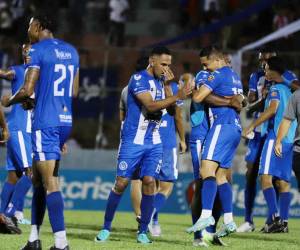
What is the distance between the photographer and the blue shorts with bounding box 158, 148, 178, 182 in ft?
46.2

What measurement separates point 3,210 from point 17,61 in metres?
7.53

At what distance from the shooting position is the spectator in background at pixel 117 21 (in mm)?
24047

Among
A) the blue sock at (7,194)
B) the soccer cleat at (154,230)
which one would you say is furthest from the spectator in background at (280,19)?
the blue sock at (7,194)

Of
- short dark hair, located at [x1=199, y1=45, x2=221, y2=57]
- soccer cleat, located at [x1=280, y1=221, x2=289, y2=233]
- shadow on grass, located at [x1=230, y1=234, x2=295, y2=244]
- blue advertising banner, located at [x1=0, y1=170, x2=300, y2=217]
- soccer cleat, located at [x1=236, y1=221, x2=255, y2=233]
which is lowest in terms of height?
blue advertising banner, located at [x1=0, y1=170, x2=300, y2=217]

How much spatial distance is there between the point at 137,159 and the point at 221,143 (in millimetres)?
969

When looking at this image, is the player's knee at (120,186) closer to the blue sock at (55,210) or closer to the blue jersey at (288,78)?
→ the blue sock at (55,210)

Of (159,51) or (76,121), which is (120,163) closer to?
(159,51)

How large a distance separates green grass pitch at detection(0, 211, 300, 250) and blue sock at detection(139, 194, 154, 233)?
215 millimetres

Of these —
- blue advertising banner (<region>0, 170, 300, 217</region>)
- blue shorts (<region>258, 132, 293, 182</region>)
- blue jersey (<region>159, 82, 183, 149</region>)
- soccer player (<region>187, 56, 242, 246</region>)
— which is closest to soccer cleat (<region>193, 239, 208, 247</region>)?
soccer player (<region>187, 56, 242, 246</region>)

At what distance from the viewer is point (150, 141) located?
12.0 metres

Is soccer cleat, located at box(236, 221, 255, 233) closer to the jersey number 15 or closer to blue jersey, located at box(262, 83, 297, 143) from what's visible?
blue jersey, located at box(262, 83, 297, 143)

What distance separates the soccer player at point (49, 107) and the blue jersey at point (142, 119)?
1857mm

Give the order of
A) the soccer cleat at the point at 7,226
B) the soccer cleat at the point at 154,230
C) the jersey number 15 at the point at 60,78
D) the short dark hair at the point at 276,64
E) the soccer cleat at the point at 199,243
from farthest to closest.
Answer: the short dark hair at the point at 276,64 → the soccer cleat at the point at 154,230 → the soccer cleat at the point at 7,226 → the soccer cleat at the point at 199,243 → the jersey number 15 at the point at 60,78

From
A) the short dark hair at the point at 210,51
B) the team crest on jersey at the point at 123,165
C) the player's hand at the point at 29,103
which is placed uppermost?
the short dark hair at the point at 210,51
